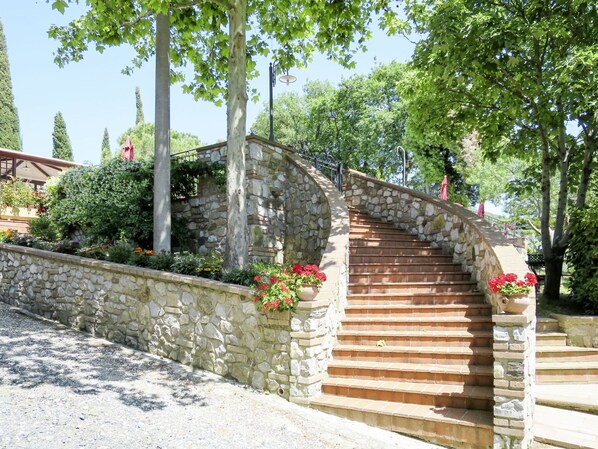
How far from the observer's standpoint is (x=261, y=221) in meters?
8.57

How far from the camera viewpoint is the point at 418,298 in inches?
251

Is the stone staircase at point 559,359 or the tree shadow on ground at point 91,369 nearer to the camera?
the tree shadow on ground at point 91,369

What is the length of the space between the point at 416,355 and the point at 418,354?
1.1 inches

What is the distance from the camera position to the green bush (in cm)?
642

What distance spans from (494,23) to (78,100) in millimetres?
20418

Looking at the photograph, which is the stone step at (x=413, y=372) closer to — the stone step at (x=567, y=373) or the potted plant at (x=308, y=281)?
the potted plant at (x=308, y=281)

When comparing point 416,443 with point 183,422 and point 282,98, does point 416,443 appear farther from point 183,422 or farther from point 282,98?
point 282,98

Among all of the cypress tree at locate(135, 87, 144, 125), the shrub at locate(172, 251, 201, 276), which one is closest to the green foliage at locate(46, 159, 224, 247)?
the shrub at locate(172, 251, 201, 276)

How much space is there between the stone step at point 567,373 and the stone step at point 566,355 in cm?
20

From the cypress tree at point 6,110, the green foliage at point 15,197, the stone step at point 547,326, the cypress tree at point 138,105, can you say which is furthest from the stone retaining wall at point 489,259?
the cypress tree at point 138,105

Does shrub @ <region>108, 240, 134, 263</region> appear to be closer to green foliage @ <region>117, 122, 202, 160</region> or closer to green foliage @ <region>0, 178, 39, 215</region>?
green foliage @ <region>0, 178, 39, 215</region>

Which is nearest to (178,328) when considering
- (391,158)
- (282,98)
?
(391,158)

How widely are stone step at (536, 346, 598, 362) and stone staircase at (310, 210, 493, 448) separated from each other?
1022mm

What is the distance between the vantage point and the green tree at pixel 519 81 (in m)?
6.06
